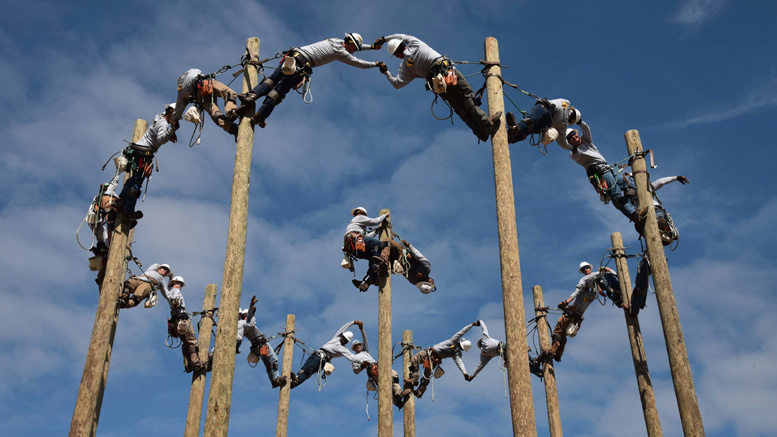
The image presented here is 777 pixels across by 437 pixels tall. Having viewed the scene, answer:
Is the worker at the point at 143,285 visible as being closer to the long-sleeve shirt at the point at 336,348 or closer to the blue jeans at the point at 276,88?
the blue jeans at the point at 276,88

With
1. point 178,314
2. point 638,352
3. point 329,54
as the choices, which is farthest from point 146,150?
point 638,352

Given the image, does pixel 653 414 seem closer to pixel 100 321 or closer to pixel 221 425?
pixel 221 425

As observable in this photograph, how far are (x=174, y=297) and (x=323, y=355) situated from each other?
12.9 ft

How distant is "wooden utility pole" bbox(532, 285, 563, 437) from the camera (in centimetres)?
1285

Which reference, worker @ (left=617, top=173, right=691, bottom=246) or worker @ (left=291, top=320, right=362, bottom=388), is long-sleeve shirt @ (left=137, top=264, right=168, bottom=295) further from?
worker @ (left=617, top=173, right=691, bottom=246)

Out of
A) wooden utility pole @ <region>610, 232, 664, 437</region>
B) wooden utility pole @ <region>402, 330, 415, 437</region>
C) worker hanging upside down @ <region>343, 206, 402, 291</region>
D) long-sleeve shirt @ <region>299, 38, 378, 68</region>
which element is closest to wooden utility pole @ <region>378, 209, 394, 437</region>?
worker hanging upside down @ <region>343, 206, 402, 291</region>

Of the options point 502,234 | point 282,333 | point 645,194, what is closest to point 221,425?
point 502,234

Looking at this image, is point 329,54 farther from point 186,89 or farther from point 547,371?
point 547,371

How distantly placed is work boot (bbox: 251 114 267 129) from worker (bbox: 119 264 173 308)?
3.76 m

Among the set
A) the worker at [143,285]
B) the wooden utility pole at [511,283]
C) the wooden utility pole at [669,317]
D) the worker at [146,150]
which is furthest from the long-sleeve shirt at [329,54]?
the worker at [143,285]

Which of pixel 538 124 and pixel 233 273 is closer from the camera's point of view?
pixel 233 273

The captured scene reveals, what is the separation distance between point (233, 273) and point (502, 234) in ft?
9.23

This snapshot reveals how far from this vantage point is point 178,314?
1252cm

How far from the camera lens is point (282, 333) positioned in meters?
14.9
